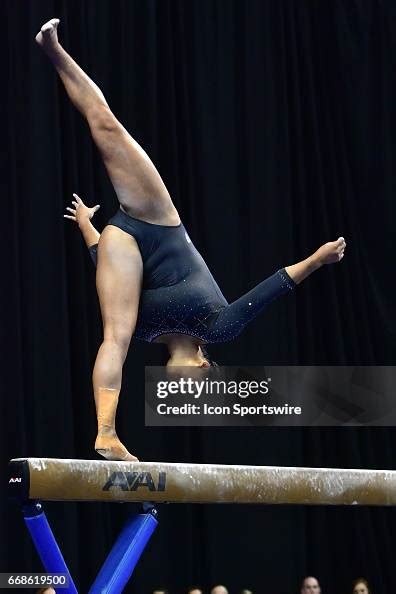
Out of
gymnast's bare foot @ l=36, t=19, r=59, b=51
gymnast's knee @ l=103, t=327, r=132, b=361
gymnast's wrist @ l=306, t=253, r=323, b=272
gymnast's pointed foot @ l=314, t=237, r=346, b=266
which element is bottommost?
gymnast's knee @ l=103, t=327, r=132, b=361

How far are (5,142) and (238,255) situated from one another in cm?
196

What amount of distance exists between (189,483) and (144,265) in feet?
3.38

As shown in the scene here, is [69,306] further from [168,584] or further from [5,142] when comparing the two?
[168,584]

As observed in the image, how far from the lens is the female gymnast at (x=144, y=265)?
15.8ft

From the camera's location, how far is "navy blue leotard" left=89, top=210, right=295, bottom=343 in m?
4.90

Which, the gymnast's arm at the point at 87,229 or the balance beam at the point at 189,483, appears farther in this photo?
the gymnast's arm at the point at 87,229

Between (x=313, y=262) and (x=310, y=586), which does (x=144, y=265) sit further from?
(x=310, y=586)

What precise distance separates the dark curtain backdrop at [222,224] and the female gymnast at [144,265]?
9.24 feet

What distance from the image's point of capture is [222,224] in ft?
27.9

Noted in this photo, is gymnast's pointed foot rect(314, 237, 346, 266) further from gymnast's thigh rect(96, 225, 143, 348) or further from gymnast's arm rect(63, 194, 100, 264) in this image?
gymnast's arm rect(63, 194, 100, 264)

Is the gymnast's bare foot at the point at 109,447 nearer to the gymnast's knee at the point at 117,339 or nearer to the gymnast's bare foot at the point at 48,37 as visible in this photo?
the gymnast's knee at the point at 117,339

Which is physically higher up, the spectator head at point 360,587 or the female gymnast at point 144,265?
the female gymnast at point 144,265

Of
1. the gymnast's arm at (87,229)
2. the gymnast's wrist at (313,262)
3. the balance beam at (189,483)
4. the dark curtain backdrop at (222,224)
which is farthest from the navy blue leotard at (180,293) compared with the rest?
the dark curtain backdrop at (222,224)

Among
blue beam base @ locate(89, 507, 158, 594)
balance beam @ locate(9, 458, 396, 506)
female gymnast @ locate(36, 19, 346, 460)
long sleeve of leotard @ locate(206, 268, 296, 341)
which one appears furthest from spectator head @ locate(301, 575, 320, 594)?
blue beam base @ locate(89, 507, 158, 594)
